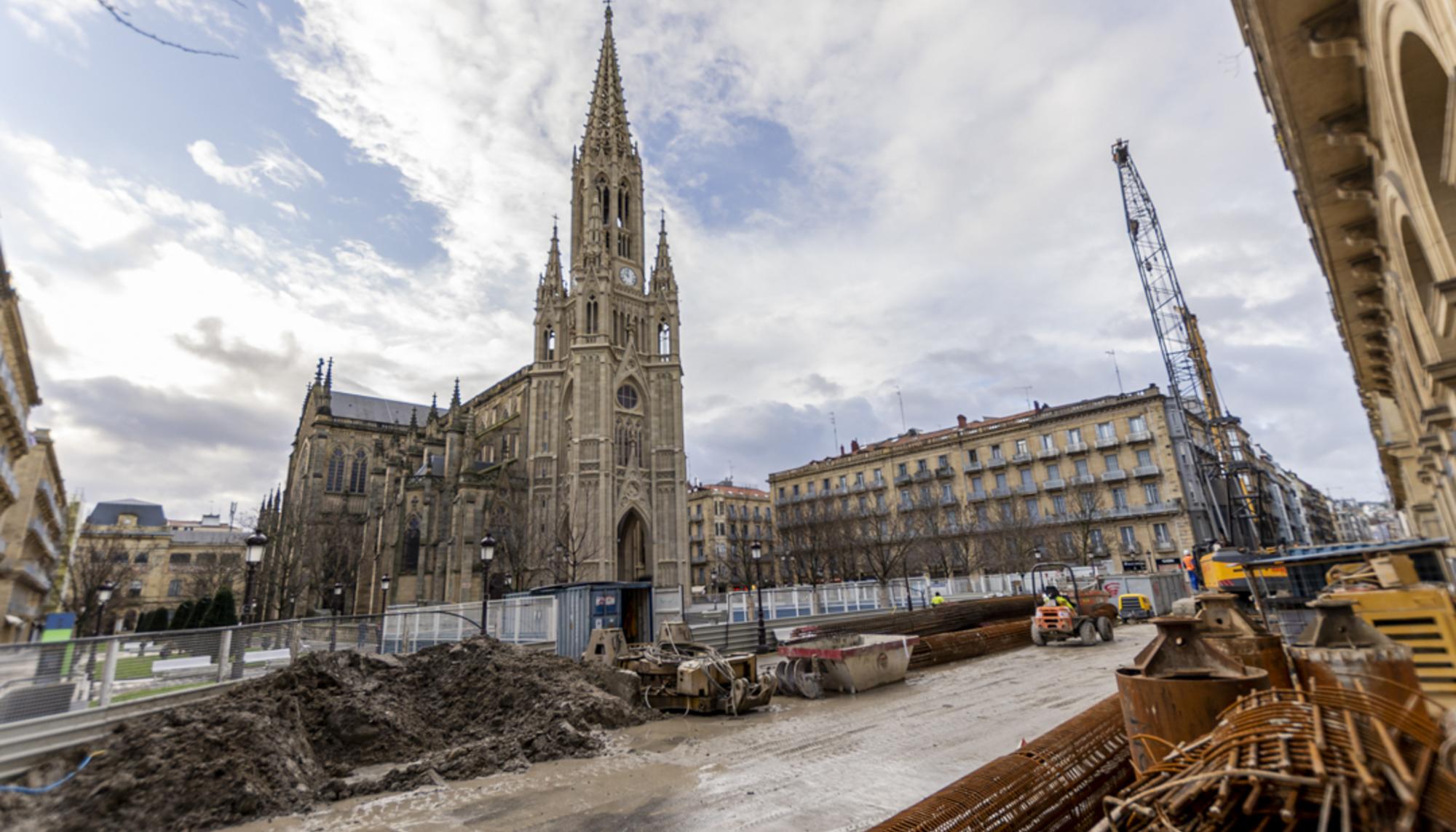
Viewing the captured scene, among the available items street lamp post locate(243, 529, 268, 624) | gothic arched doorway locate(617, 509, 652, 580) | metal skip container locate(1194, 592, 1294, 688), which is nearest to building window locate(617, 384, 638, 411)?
gothic arched doorway locate(617, 509, 652, 580)

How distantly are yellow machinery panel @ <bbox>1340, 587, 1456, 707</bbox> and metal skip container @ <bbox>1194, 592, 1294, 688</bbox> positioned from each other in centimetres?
165

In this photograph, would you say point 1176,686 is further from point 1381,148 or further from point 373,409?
point 373,409

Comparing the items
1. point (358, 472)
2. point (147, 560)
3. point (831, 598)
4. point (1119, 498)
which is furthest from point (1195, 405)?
point (147, 560)

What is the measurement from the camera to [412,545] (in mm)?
Answer: 45500

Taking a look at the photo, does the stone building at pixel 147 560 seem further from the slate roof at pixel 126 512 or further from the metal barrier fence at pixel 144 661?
the metal barrier fence at pixel 144 661

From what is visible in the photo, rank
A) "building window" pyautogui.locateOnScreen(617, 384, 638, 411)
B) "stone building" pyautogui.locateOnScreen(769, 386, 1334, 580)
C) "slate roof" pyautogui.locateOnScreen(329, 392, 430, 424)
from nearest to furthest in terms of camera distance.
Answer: "building window" pyautogui.locateOnScreen(617, 384, 638, 411) → "stone building" pyautogui.locateOnScreen(769, 386, 1334, 580) → "slate roof" pyautogui.locateOnScreen(329, 392, 430, 424)

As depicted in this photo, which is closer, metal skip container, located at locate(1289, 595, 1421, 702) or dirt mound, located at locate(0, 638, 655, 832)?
metal skip container, located at locate(1289, 595, 1421, 702)

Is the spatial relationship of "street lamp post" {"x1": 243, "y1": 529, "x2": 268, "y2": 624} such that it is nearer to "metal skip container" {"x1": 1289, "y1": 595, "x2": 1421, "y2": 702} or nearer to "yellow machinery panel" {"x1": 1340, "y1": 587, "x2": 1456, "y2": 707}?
"metal skip container" {"x1": 1289, "y1": 595, "x2": 1421, "y2": 702}

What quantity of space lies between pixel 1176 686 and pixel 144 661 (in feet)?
40.7

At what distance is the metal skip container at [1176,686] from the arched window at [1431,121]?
4150 mm

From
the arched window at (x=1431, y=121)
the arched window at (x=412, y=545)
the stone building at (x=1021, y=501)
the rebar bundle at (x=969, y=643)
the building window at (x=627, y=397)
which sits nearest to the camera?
the arched window at (x=1431, y=121)

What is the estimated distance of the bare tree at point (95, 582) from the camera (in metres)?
36.4

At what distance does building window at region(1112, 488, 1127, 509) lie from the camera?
150ft

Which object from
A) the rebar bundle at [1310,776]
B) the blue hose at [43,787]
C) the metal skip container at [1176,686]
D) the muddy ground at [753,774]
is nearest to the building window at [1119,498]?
the muddy ground at [753,774]
